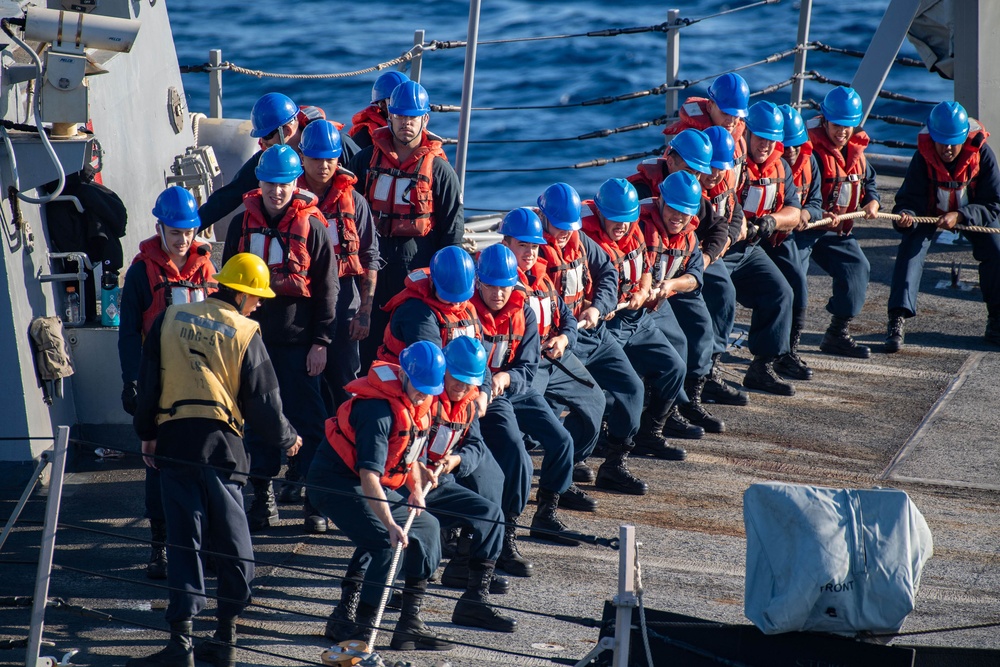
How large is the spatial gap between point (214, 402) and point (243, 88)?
21685 millimetres

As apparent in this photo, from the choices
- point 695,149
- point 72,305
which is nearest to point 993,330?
point 695,149

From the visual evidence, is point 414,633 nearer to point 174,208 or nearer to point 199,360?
point 199,360

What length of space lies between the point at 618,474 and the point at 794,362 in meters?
2.35

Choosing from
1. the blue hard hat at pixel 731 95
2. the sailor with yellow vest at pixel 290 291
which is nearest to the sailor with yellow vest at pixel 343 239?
the sailor with yellow vest at pixel 290 291

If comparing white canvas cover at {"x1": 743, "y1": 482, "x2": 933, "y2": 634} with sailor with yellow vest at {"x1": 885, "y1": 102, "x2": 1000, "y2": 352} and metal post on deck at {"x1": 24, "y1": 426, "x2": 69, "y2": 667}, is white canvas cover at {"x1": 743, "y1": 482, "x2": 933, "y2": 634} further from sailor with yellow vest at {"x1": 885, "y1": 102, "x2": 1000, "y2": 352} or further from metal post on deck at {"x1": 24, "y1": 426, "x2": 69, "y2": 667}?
sailor with yellow vest at {"x1": 885, "y1": 102, "x2": 1000, "y2": 352}

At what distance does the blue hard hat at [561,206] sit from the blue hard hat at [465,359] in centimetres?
152

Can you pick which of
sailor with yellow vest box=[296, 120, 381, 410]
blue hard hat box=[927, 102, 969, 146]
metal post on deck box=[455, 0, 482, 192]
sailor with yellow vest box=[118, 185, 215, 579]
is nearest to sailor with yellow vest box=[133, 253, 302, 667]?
sailor with yellow vest box=[118, 185, 215, 579]

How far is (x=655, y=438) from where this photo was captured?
833 cm

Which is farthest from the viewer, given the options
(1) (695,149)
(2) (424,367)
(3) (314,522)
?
(1) (695,149)

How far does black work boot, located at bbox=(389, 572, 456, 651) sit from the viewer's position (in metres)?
5.83

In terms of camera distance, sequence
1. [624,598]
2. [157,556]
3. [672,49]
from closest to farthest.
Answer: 1. [624,598]
2. [157,556]
3. [672,49]

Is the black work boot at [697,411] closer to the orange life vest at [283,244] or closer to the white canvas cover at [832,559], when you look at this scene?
the orange life vest at [283,244]

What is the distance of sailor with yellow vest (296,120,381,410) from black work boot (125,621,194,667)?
1.98 meters

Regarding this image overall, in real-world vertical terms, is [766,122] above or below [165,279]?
above
